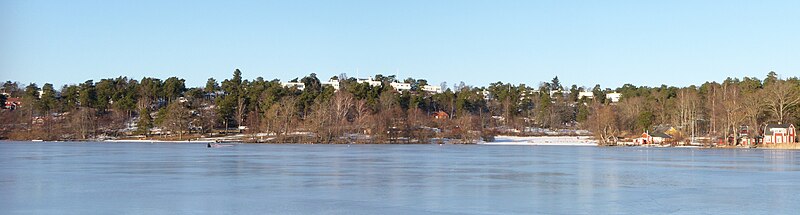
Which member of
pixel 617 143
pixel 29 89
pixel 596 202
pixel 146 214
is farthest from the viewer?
pixel 29 89

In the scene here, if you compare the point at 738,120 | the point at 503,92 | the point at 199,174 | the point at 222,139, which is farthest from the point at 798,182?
the point at 503,92

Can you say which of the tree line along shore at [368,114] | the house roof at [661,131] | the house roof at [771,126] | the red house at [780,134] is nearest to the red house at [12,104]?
the tree line along shore at [368,114]

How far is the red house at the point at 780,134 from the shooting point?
74250 mm

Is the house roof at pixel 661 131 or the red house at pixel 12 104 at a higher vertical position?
A: the red house at pixel 12 104

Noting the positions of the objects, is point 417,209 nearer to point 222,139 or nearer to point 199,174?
point 199,174

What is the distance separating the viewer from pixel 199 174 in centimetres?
2659

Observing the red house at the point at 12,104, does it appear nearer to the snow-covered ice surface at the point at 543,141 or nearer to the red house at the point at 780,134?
the snow-covered ice surface at the point at 543,141

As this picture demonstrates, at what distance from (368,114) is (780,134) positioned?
42413mm

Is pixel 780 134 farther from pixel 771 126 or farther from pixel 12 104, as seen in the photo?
pixel 12 104

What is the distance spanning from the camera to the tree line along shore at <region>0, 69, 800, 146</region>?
273ft

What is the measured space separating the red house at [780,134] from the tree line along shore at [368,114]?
2.70 m

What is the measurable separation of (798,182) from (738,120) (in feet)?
182

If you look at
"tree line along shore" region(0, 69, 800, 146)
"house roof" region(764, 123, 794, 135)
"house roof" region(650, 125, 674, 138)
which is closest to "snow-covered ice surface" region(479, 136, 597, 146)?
"tree line along shore" region(0, 69, 800, 146)

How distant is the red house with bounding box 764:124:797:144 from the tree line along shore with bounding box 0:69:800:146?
2.70 metres
